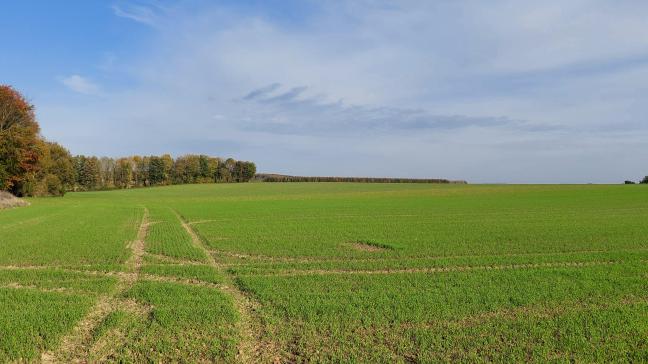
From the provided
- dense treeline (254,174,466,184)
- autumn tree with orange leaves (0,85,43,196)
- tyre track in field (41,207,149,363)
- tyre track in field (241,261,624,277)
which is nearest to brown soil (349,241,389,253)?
tyre track in field (241,261,624,277)

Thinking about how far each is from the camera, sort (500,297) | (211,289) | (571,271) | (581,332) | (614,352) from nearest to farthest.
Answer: (614,352), (581,332), (500,297), (211,289), (571,271)

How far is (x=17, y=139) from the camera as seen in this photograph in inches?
2303

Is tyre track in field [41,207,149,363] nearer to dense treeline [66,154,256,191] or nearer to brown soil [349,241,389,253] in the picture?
brown soil [349,241,389,253]

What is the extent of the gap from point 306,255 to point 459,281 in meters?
6.92

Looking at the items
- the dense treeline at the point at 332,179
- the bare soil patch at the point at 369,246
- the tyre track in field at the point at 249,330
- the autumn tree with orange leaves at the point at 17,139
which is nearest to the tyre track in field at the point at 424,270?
the tyre track in field at the point at 249,330

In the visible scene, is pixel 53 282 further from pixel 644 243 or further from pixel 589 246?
pixel 644 243

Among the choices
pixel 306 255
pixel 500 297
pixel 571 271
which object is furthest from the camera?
pixel 306 255

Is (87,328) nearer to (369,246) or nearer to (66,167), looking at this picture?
(369,246)

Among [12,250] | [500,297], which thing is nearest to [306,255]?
[500,297]

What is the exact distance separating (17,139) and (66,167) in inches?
1118

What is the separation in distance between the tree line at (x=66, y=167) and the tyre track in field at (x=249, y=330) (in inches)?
2365

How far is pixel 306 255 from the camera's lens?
709 inches

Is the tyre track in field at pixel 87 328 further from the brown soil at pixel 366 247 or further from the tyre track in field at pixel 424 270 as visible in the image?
the brown soil at pixel 366 247

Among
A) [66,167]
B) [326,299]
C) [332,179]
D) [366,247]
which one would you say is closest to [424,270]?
[326,299]
